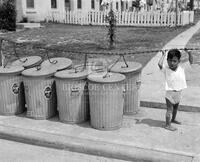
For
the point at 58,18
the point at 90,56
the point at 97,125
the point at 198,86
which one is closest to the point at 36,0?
the point at 58,18

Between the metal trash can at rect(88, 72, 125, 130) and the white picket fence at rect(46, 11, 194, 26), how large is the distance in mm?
15843

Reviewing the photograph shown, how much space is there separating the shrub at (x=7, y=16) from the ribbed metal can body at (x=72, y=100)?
1402 cm

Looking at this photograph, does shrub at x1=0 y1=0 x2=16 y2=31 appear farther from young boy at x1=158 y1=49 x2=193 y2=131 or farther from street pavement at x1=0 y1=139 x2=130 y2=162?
young boy at x1=158 y1=49 x2=193 y2=131

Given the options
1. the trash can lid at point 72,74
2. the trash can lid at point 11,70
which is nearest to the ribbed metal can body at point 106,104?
the trash can lid at point 72,74

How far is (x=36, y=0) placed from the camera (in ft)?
71.4

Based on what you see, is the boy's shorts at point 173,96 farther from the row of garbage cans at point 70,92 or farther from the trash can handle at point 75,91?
the trash can handle at point 75,91

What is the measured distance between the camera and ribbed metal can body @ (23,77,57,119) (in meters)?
5.49

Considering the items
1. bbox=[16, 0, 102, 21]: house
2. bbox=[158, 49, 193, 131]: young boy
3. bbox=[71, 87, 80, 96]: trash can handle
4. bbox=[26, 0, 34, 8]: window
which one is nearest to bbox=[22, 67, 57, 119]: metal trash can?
bbox=[71, 87, 80, 96]: trash can handle

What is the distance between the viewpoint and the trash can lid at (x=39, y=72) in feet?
17.9

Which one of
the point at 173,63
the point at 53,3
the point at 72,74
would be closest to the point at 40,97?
the point at 72,74

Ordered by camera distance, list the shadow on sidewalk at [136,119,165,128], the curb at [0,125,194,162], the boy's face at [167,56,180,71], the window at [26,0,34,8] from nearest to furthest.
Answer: the curb at [0,125,194,162]
the boy's face at [167,56,180,71]
the shadow on sidewalk at [136,119,165,128]
the window at [26,0,34,8]

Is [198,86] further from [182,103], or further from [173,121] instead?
[173,121]

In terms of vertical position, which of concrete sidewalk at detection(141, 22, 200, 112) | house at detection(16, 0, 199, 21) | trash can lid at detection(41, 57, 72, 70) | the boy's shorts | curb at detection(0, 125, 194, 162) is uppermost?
house at detection(16, 0, 199, 21)

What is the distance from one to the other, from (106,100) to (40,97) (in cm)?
120
